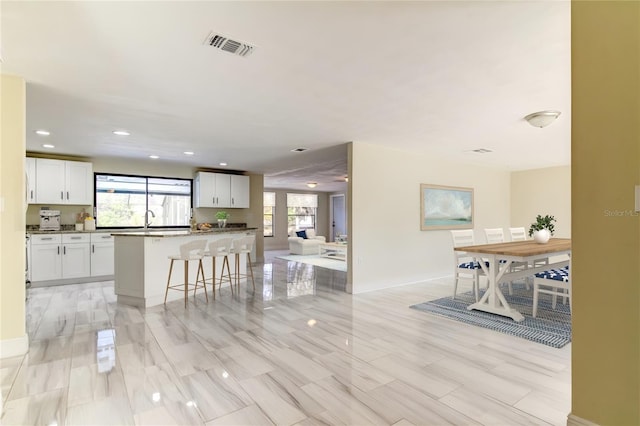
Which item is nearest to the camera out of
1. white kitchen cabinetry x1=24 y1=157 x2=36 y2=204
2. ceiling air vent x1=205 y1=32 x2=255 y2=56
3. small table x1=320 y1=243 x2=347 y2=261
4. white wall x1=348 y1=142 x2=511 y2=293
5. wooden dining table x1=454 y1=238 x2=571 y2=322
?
ceiling air vent x1=205 y1=32 x2=255 y2=56

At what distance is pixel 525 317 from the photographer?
3.78 metres

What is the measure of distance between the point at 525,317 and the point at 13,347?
5120mm

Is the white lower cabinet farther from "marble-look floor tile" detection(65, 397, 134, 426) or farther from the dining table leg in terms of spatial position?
the dining table leg

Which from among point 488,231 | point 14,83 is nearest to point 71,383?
point 14,83

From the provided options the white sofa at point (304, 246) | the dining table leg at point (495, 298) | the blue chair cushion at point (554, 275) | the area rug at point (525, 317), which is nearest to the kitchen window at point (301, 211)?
the white sofa at point (304, 246)

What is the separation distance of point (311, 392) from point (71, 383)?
1706 millimetres

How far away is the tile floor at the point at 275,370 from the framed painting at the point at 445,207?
2.53m

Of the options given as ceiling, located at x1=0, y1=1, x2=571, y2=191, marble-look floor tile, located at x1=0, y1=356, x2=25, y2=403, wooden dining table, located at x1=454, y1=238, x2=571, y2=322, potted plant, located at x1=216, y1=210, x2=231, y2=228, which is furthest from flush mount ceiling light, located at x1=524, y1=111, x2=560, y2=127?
potted plant, located at x1=216, y1=210, x2=231, y2=228

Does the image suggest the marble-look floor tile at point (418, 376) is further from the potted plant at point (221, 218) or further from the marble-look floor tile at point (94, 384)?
the potted plant at point (221, 218)

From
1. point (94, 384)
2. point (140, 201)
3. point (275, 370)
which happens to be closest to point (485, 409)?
point (275, 370)

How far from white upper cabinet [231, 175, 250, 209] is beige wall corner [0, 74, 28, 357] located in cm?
507

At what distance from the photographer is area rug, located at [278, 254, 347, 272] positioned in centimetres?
759

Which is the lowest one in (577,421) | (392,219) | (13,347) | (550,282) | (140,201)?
(13,347)

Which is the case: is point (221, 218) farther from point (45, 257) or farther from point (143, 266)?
point (45, 257)
